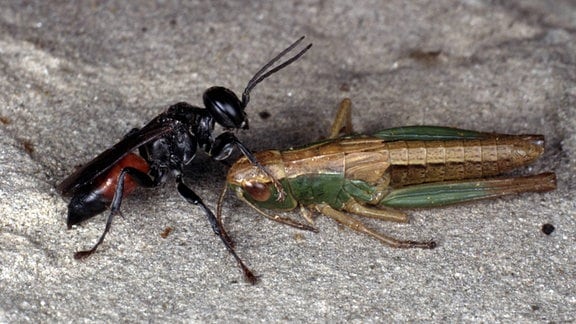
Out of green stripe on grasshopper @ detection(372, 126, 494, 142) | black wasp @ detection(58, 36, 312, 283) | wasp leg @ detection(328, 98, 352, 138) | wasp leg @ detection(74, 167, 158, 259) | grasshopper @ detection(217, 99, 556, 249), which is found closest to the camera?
wasp leg @ detection(74, 167, 158, 259)

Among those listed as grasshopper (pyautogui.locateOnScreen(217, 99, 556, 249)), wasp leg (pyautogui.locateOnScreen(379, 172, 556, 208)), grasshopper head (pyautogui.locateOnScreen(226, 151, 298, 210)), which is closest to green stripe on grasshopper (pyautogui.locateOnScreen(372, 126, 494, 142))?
grasshopper (pyautogui.locateOnScreen(217, 99, 556, 249))

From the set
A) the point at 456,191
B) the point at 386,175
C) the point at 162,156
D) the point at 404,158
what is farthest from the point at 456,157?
the point at 162,156

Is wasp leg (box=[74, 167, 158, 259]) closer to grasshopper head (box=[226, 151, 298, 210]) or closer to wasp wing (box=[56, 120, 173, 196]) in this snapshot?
wasp wing (box=[56, 120, 173, 196])

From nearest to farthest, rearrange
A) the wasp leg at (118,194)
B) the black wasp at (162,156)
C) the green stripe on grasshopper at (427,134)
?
1. the wasp leg at (118,194)
2. the black wasp at (162,156)
3. the green stripe on grasshopper at (427,134)

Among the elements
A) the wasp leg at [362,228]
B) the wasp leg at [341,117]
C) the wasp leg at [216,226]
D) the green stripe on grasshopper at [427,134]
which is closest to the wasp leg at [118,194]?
the wasp leg at [216,226]

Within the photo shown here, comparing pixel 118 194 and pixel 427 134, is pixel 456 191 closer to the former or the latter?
pixel 427 134

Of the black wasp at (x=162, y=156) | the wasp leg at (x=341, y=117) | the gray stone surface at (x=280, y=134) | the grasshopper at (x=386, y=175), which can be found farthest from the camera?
the wasp leg at (x=341, y=117)

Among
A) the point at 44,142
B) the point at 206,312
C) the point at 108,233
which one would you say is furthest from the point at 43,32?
the point at 206,312

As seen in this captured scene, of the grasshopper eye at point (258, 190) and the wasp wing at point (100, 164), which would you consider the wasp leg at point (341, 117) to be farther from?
the wasp wing at point (100, 164)

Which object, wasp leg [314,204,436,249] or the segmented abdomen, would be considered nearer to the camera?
wasp leg [314,204,436,249]
